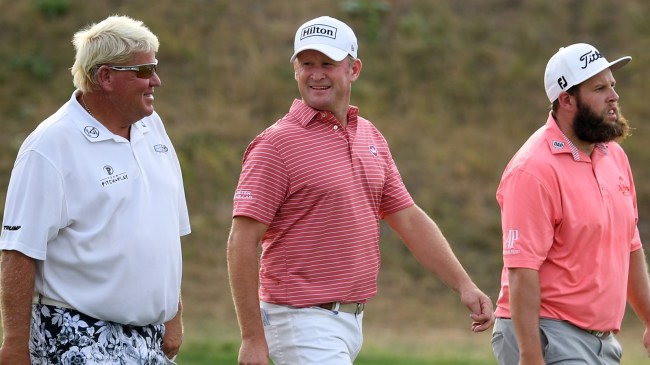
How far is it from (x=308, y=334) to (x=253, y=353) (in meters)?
0.33

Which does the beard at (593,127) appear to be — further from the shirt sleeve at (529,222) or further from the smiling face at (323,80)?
the smiling face at (323,80)

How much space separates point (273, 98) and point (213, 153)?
169 cm

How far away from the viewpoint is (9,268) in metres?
5.58

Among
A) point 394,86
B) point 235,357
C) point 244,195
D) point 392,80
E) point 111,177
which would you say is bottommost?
point 235,357

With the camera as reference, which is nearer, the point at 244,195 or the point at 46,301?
the point at 46,301

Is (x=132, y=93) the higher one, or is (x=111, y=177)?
(x=132, y=93)

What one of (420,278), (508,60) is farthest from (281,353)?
(508,60)

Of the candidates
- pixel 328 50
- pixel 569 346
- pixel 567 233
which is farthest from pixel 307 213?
pixel 569 346

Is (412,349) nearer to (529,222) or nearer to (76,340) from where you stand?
(529,222)

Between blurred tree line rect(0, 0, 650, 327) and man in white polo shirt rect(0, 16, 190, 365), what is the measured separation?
12.7m

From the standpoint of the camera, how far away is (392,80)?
21.7 metres

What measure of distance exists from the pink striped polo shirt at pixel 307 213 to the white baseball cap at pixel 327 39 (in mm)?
303

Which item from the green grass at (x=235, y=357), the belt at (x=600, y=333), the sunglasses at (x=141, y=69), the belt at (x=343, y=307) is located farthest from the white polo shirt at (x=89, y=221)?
the green grass at (x=235, y=357)

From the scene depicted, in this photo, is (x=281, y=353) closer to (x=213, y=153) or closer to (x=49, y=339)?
(x=49, y=339)
